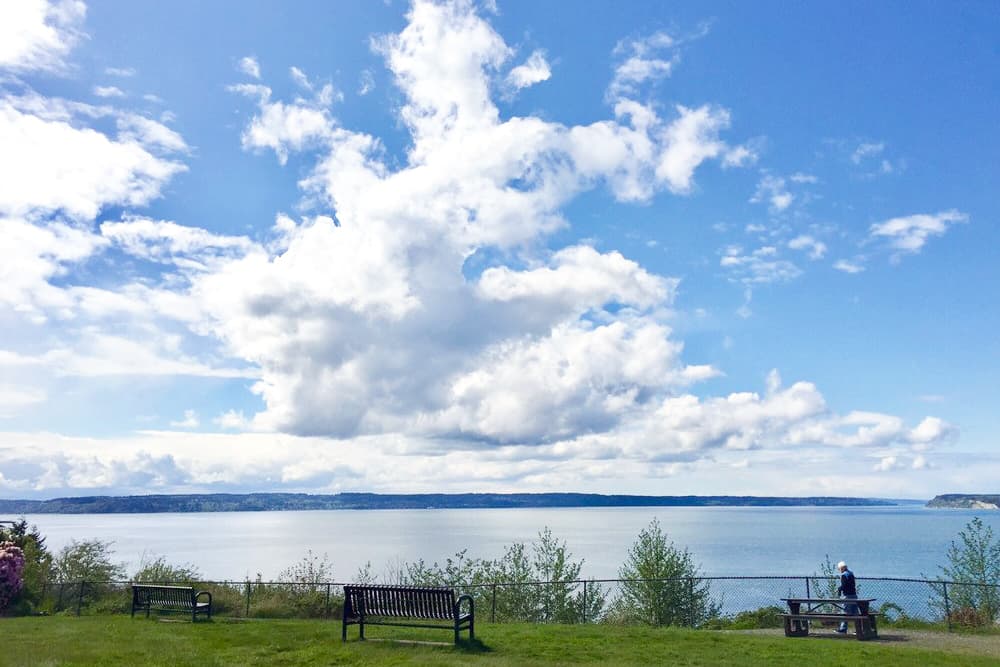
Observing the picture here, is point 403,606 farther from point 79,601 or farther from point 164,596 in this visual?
point 79,601

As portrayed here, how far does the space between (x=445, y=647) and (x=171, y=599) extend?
26.2ft

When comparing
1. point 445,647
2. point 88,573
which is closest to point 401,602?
point 445,647

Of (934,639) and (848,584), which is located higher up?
(848,584)

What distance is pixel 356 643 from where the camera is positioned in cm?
1360

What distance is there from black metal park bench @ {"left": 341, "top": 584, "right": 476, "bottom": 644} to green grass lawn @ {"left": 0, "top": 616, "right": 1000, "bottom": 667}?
13.7 inches

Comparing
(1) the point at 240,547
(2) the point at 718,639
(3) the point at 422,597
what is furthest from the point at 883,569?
(1) the point at 240,547

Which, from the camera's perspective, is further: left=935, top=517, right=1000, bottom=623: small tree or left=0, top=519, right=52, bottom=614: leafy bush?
left=0, top=519, right=52, bottom=614: leafy bush

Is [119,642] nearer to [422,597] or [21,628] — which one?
[21,628]

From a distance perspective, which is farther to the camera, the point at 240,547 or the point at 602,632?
the point at 240,547

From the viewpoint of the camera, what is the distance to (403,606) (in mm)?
13883

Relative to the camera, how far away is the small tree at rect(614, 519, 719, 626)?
70.2 ft

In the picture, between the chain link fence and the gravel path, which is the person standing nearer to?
the gravel path

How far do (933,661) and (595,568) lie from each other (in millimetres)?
52225

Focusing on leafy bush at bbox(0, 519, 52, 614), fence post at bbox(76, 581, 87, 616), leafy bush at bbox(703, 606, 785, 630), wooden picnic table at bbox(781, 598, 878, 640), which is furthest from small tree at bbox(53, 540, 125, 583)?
wooden picnic table at bbox(781, 598, 878, 640)
